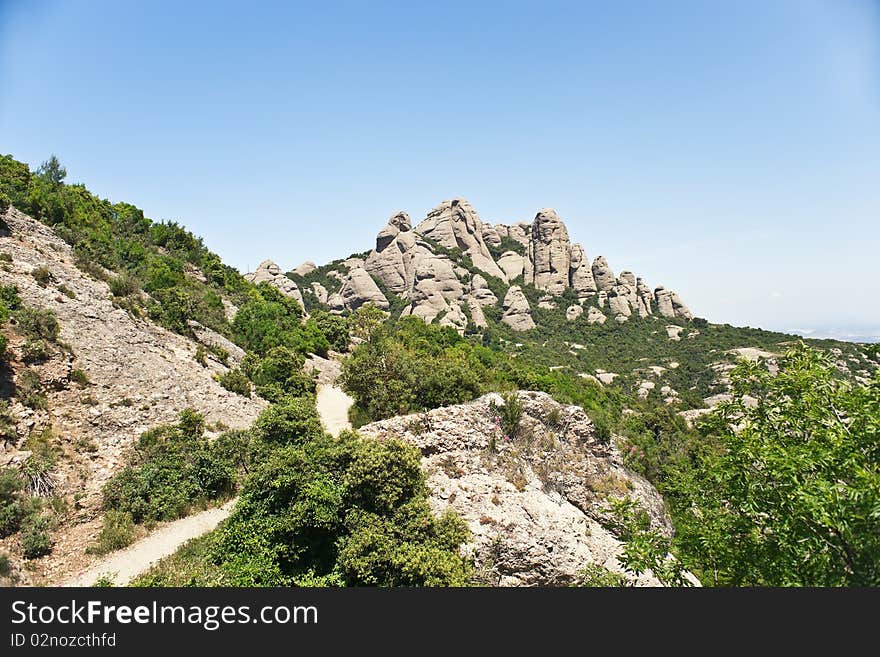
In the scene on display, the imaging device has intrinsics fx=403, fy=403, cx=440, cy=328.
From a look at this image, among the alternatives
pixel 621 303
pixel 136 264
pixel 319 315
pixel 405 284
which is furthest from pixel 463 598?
pixel 621 303

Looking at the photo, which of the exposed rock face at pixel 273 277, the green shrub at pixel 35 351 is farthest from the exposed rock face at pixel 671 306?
the green shrub at pixel 35 351

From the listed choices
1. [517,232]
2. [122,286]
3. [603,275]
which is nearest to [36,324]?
[122,286]

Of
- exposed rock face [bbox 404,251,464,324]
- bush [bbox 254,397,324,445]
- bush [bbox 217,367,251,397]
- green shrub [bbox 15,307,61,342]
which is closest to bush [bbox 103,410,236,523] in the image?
bush [bbox 254,397,324,445]

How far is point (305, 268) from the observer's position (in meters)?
130

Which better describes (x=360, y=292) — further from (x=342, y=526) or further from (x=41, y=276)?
(x=342, y=526)

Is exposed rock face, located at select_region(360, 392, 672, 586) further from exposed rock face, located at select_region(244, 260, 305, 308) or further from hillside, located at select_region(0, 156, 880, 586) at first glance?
exposed rock face, located at select_region(244, 260, 305, 308)

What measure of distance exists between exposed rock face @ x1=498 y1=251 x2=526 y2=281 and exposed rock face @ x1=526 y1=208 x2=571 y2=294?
12.2 feet

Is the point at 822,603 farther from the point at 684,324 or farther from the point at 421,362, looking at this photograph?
the point at 684,324

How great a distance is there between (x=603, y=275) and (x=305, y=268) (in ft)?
307

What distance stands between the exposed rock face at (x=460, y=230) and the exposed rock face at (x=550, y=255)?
1127 cm

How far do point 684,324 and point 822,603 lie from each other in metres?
124

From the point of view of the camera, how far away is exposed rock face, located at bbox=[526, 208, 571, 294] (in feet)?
403

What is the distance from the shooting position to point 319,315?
172ft

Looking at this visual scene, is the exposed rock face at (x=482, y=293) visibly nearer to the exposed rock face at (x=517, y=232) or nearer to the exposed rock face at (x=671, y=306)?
the exposed rock face at (x=517, y=232)
